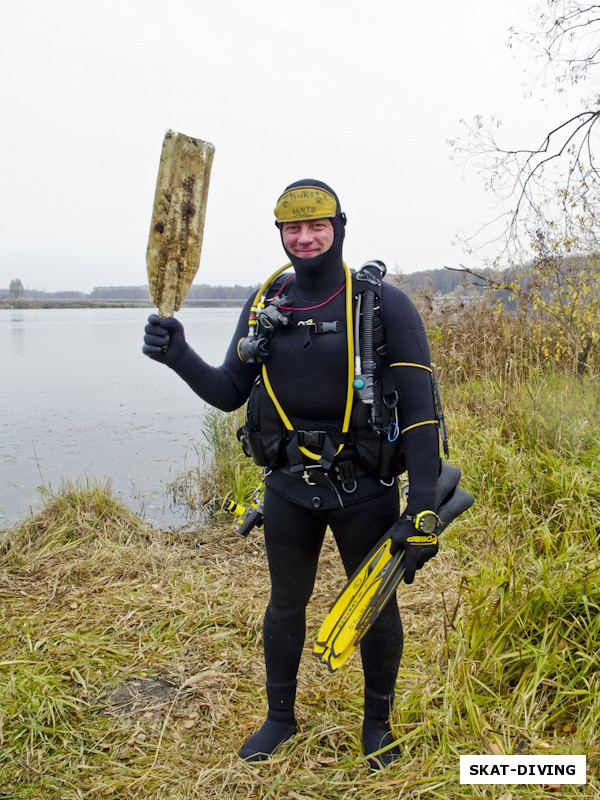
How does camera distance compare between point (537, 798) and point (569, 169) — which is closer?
point (537, 798)

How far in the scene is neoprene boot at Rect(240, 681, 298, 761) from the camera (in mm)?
2396

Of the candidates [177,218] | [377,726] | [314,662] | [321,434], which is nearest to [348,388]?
[321,434]

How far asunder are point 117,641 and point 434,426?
215cm

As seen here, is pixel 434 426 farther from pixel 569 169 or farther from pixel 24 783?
pixel 569 169

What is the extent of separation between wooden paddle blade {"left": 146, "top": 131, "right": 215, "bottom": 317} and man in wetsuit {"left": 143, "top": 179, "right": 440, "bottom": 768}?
179mm

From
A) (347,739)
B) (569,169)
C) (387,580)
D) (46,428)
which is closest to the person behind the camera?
(387,580)

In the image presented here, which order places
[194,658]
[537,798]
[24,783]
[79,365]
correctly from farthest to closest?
[79,365], [194,658], [24,783], [537,798]

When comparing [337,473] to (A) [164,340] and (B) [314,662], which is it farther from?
(B) [314,662]

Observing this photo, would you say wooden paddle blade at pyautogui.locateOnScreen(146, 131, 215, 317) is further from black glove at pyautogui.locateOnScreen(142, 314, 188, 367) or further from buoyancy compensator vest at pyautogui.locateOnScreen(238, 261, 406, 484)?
buoyancy compensator vest at pyautogui.locateOnScreen(238, 261, 406, 484)

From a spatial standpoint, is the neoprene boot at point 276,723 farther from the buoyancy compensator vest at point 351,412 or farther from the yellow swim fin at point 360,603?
the buoyancy compensator vest at point 351,412

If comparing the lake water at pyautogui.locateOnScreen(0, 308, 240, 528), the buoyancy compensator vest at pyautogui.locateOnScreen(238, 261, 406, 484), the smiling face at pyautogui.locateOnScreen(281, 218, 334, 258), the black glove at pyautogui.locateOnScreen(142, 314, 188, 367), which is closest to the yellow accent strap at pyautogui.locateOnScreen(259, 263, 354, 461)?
the buoyancy compensator vest at pyautogui.locateOnScreen(238, 261, 406, 484)

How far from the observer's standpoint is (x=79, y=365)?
16969 millimetres

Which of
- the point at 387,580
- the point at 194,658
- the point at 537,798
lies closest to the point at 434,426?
the point at 387,580

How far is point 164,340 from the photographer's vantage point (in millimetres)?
2258
